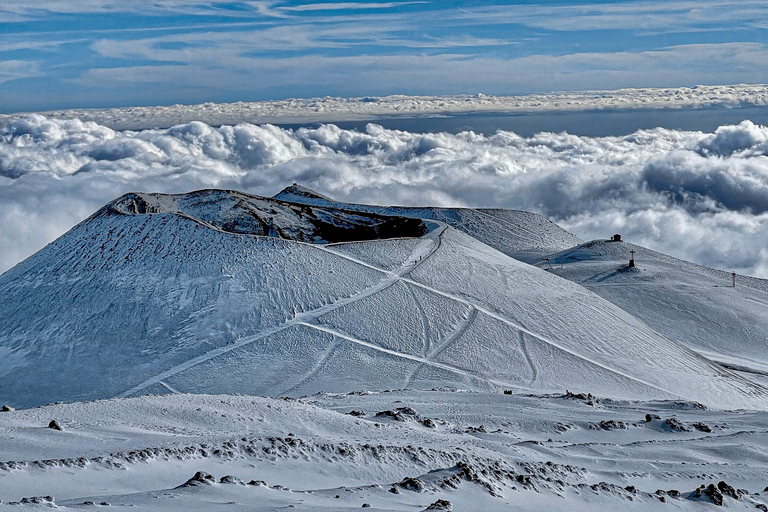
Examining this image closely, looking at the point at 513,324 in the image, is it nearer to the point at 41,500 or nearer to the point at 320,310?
the point at 320,310

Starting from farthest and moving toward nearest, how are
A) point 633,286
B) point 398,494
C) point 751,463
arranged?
1. point 633,286
2. point 751,463
3. point 398,494

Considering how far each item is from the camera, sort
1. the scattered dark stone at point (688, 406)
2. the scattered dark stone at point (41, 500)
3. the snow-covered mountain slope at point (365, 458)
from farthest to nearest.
A: the scattered dark stone at point (688, 406), the snow-covered mountain slope at point (365, 458), the scattered dark stone at point (41, 500)

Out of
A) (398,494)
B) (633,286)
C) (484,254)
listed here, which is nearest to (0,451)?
(398,494)

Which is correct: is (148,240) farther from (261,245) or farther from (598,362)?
(598,362)

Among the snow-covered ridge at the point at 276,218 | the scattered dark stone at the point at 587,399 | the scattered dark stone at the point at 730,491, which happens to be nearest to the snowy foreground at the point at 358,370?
the scattered dark stone at the point at 730,491

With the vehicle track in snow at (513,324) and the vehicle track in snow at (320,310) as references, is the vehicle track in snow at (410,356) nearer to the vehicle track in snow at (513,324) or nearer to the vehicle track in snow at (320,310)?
the vehicle track in snow at (320,310)

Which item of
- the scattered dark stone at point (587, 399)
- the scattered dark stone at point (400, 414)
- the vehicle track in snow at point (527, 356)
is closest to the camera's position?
the scattered dark stone at point (400, 414)

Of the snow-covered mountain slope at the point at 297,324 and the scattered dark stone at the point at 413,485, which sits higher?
the scattered dark stone at the point at 413,485
